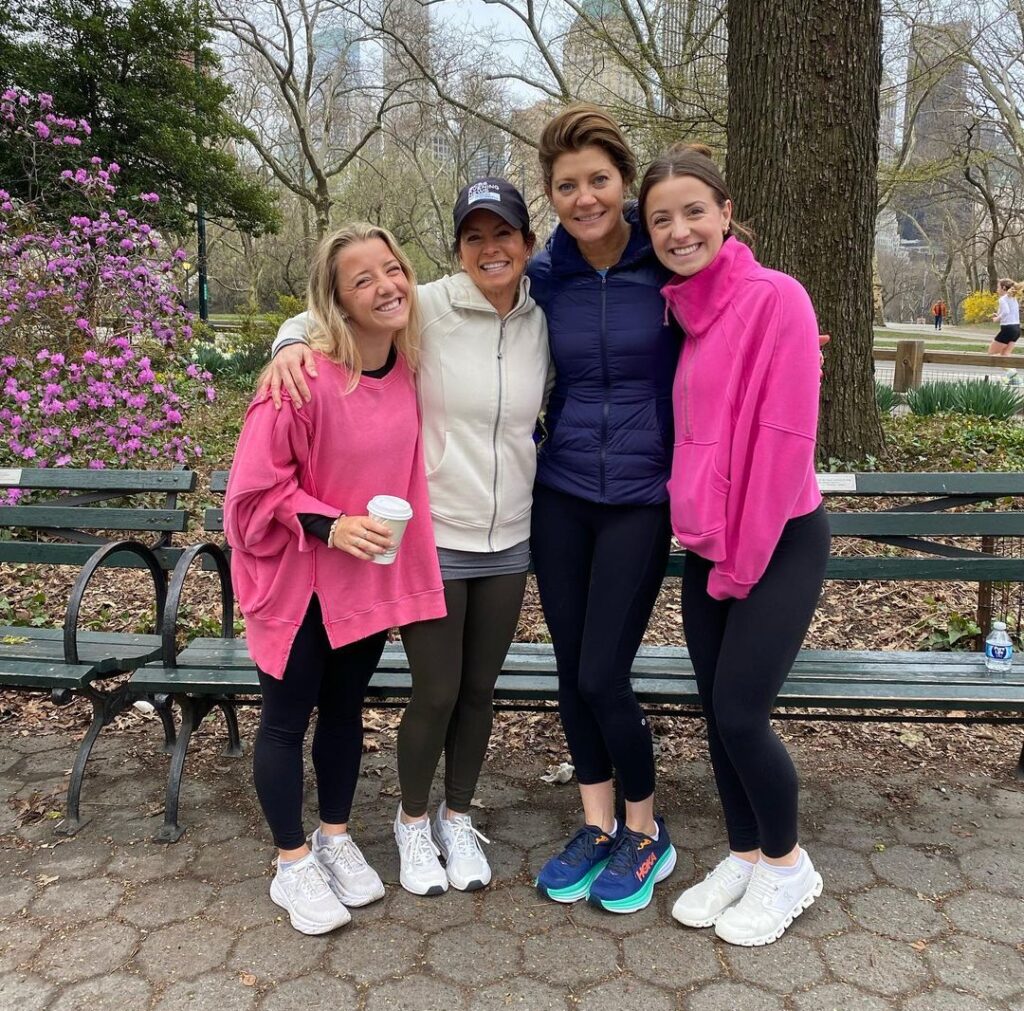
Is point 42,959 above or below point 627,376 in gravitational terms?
below

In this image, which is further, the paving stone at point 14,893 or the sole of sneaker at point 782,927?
the paving stone at point 14,893

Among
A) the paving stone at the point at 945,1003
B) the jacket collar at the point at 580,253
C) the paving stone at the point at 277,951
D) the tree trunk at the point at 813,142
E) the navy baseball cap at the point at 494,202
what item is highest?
the tree trunk at the point at 813,142

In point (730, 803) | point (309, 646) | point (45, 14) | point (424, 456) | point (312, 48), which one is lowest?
point (730, 803)

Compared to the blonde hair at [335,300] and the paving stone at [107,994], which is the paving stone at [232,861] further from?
the blonde hair at [335,300]

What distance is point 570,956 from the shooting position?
237 centimetres

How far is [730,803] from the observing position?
251 centimetres

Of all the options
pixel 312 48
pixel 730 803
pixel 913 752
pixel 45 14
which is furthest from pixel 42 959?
pixel 312 48

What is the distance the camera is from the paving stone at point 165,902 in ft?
8.34

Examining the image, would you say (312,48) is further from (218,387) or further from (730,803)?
(730,803)

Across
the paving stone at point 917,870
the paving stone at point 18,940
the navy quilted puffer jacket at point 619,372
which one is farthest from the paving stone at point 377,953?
the paving stone at point 917,870

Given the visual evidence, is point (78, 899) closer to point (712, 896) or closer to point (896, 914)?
point (712, 896)

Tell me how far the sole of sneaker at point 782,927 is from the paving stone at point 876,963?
0.10 m

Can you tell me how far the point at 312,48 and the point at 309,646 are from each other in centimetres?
2098

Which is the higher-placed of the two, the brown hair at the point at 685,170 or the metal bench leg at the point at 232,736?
the brown hair at the point at 685,170
